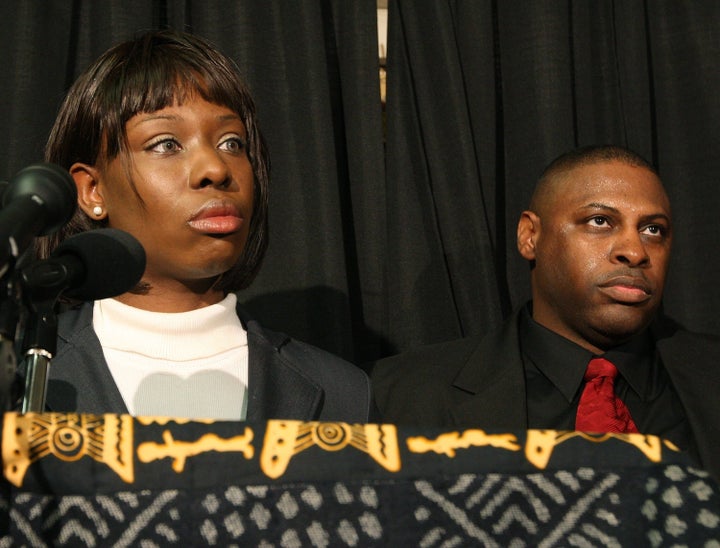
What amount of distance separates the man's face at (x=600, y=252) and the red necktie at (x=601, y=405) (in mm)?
83

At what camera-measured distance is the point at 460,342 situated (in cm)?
199

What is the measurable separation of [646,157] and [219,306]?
124cm

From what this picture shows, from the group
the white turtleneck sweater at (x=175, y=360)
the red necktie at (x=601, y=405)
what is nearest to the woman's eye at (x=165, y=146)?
the white turtleneck sweater at (x=175, y=360)

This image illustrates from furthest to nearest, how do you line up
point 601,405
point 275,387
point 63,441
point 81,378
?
point 601,405, point 275,387, point 81,378, point 63,441

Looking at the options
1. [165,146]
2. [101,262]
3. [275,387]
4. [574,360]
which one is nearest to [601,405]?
[574,360]

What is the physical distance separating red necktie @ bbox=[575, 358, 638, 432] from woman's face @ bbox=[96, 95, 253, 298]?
784mm

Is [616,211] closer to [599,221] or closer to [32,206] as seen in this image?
[599,221]

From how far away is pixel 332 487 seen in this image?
0.65m

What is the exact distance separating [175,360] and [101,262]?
62 cm

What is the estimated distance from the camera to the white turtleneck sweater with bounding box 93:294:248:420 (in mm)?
1391

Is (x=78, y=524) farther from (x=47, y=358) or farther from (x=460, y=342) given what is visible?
(x=460, y=342)

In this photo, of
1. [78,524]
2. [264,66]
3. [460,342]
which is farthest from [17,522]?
[264,66]

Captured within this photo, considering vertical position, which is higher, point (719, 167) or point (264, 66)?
point (264, 66)

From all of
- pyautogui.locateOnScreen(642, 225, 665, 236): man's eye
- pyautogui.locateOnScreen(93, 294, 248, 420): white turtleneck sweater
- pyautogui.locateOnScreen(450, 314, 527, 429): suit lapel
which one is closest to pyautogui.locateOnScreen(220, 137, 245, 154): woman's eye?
pyautogui.locateOnScreen(93, 294, 248, 420): white turtleneck sweater
